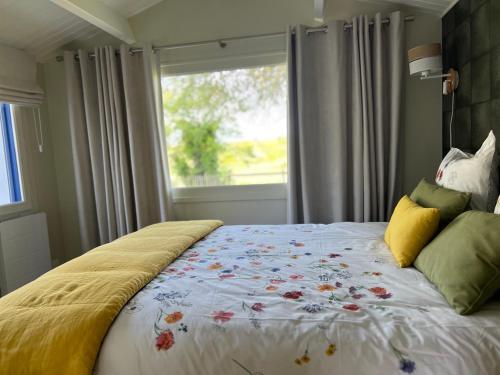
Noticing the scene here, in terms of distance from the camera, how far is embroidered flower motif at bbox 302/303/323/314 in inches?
46.8

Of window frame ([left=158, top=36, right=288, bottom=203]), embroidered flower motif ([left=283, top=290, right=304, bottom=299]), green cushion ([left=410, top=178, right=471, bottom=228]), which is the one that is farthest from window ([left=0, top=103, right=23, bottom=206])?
green cushion ([left=410, top=178, right=471, bottom=228])

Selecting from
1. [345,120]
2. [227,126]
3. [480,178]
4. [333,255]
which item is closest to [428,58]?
[345,120]

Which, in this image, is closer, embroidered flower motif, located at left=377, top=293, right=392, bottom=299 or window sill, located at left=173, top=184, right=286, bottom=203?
embroidered flower motif, located at left=377, top=293, right=392, bottom=299

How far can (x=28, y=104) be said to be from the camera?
3160 millimetres

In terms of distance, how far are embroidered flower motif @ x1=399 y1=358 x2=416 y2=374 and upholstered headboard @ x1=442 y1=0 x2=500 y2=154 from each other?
1.47 m

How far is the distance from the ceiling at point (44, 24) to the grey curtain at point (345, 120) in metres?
1.52

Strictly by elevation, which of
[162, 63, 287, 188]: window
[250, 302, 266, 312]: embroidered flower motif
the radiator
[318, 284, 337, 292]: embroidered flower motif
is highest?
[162, 63, 287, 188]: window

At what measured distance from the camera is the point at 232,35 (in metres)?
3.19

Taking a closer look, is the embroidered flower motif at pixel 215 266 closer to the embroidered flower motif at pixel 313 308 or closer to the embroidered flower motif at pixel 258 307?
the embroidered flower motif at pixel 258 307

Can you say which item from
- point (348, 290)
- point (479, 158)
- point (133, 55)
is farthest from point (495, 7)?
point (133, 55)

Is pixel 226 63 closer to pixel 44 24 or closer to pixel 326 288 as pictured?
pixel 44 24

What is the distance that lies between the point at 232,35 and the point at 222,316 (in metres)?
2.69

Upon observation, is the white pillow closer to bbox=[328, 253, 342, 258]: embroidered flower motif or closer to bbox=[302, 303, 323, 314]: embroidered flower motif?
bbox=[328, 253, 342, 258]: embroidered flower motif

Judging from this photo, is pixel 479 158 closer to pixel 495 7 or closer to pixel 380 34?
pixel 495 7
